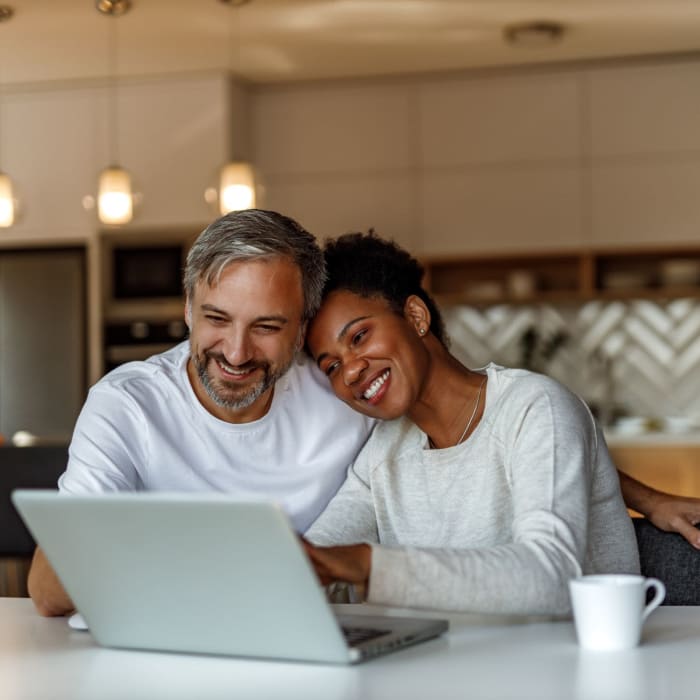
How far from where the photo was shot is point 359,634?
1437 mm

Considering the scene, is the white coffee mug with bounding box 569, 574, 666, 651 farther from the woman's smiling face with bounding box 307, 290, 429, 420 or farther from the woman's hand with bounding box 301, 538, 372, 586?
the woman's smiling face with bounding box 307, 290, 429, 420

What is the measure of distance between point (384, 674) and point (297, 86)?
5.99m

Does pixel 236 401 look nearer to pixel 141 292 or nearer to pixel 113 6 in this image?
pixel 113 6

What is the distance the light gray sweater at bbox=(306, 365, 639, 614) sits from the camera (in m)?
1.51

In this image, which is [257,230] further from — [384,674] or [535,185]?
[535,185]

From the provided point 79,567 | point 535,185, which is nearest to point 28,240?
point 535,185

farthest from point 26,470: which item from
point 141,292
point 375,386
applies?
point 141,292

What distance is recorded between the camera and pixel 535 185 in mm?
6691

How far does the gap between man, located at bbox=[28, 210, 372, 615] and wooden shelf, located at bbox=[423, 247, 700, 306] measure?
14.6 feet

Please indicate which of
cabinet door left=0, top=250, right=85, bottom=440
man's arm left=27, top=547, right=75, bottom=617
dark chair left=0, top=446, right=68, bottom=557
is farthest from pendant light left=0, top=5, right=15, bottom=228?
man's arm left=27, top=547, right=75, bottom=617

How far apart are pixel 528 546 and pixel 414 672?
1.12 feet

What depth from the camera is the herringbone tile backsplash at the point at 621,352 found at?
6.68 m

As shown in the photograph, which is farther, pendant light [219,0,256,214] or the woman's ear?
pendant light [219,0,256,214]

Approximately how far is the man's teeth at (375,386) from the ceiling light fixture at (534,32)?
4162 millimetres
